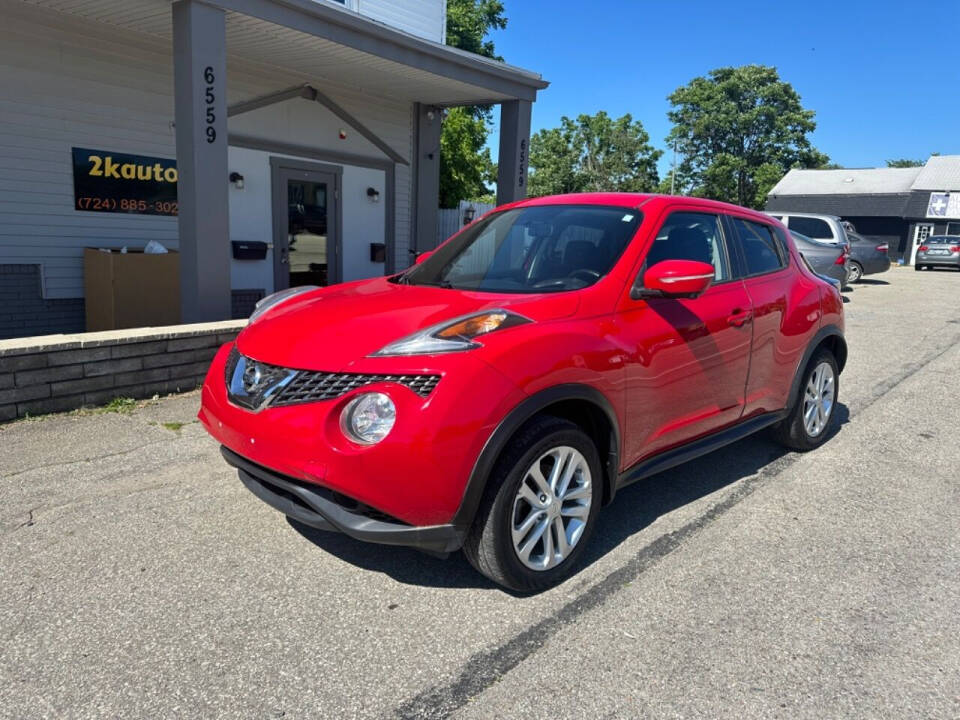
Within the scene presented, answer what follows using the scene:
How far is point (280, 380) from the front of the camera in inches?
117

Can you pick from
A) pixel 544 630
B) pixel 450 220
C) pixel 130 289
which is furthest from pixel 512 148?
pixel 544 630

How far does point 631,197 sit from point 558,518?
190 cm

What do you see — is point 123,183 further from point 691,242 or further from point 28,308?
point 691,242

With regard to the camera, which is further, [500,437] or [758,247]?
[758,247]

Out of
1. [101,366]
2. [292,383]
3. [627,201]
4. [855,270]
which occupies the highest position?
[627,201]

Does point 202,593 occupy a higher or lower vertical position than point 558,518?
lower

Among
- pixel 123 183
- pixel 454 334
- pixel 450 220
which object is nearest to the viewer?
pixel 454 334

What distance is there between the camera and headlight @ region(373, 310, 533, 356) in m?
2.82

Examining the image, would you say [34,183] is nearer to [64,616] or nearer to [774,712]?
[64,616]

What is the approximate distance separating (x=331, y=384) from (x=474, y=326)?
0.63 m

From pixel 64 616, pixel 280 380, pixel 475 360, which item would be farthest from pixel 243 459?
pixel 475 360

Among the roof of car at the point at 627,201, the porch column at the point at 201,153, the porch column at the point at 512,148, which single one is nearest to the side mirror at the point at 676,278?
the roof of car at the point at 627,201

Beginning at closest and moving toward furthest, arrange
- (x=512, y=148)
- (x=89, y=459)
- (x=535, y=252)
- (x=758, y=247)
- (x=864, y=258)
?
(x=535, y=252) → (x=89, y=459) → (x=758, y=247) → (x=512, y=148) → (x=864, y=258)

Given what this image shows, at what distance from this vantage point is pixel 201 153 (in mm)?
6895
